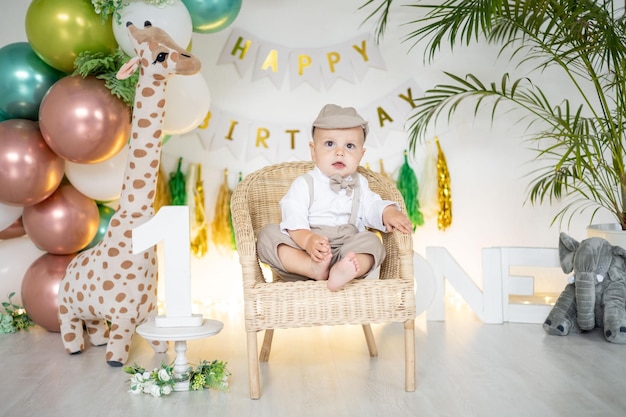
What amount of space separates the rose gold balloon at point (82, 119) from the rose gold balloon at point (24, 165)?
0.11m

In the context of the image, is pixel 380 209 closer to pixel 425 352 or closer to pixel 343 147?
pixel 343 147

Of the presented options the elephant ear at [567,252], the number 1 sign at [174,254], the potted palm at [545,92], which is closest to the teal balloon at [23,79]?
the number 1 sign at [174,254]

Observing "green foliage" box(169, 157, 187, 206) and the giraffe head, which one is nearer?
the giraffe head

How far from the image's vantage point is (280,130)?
12.0ft

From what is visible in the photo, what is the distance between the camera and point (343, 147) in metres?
2.36

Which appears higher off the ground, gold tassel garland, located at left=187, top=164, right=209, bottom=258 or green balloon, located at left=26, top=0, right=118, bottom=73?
green balloon, located at left=26, top=0, right=118, bottom=73

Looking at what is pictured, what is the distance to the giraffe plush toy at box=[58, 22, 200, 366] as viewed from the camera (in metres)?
2.50

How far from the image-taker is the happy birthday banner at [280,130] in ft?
11.9

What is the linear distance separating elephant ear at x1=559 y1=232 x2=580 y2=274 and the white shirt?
1.02 meters

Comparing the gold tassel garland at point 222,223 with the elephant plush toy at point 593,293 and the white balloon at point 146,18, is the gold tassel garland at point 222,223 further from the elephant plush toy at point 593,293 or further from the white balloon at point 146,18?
the elephant plush toy at point 593,293

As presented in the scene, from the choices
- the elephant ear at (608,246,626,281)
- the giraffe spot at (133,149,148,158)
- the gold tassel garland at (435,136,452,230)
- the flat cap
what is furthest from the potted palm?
the giraffe spot at (133,149,148,158)

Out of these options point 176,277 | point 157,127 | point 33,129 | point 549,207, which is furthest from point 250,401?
point 549,207

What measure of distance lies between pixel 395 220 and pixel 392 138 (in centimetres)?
153

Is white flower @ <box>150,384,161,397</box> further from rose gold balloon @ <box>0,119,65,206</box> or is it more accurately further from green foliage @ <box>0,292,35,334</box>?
green foliage @ <box>0,292,35,334</box>
